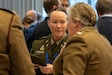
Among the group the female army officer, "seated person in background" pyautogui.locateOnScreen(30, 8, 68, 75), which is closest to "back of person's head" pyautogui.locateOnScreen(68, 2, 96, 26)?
the female army officer

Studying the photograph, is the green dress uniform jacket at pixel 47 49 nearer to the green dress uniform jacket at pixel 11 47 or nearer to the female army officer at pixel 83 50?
the female army officer at pixel 83 50

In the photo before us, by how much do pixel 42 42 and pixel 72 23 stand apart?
0.69 meters

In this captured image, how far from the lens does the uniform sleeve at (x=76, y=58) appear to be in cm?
182

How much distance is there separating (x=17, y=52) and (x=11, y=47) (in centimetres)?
4

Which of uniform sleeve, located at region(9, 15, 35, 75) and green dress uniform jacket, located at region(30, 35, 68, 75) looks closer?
uniform sleeve, located at region(9, 15, 35, 75)

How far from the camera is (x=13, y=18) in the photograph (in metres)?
1.54

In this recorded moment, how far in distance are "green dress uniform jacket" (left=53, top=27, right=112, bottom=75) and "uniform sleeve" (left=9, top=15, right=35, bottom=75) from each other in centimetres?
37

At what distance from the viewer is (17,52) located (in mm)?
1519

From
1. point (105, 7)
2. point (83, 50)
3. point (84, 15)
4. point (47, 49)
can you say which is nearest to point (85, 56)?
point (83, 50)

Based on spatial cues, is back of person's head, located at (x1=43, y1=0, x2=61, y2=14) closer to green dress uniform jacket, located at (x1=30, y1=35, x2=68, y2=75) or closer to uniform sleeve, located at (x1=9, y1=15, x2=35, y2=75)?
green dress uniform jacket, located at (x1=30, y1=35, x2=68, y2=75)

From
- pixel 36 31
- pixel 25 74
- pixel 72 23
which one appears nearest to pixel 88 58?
pixel 72 23

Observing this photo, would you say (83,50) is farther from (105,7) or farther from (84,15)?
(105,7)

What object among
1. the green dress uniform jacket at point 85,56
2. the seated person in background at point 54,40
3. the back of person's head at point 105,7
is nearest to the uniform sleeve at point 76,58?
the green dress uniform jacket at point 85,56

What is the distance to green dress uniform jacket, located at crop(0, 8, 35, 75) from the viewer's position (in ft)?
4.94
